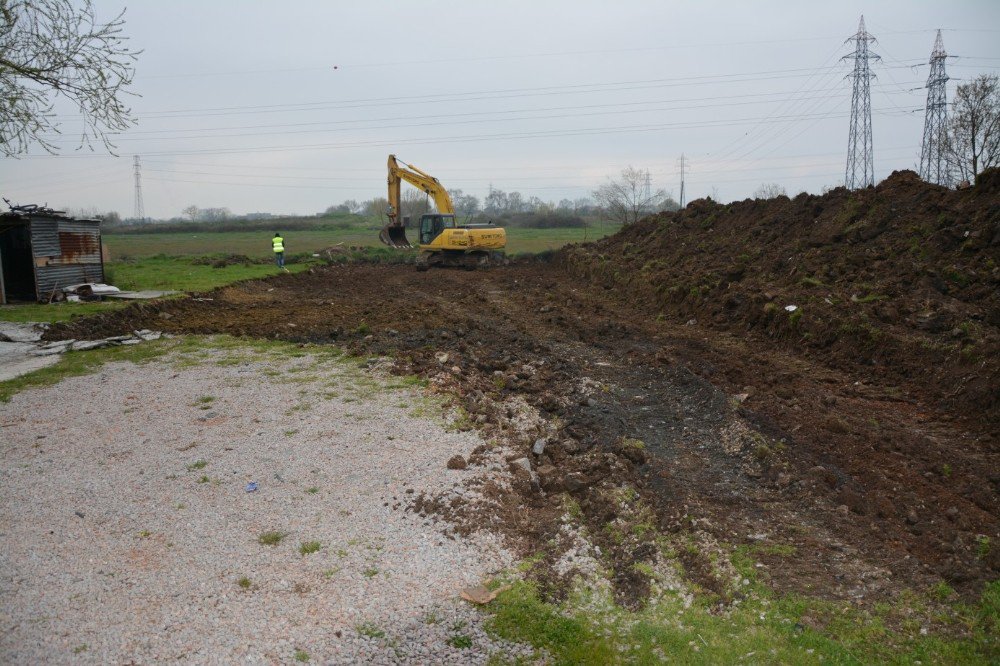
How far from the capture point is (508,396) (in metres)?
9.52

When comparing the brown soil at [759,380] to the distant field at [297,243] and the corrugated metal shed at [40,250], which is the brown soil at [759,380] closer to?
the corrugated metal shed at [40,250]

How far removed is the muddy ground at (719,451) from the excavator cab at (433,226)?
14598 mm

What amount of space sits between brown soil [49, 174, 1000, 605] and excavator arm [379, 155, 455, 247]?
1054cm

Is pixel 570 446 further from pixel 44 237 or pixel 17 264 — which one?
pixel 17 264

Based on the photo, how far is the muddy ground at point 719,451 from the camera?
16.8 ft

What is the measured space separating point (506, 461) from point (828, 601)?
3476 millimetres

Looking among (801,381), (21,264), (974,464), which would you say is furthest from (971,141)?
(21,264)

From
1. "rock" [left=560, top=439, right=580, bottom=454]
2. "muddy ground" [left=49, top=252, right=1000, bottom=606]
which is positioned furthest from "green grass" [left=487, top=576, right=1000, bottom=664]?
"rock" [left=560, top=439, right=580, bottom=454]

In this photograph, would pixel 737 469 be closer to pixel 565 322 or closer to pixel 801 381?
pixel 801 381

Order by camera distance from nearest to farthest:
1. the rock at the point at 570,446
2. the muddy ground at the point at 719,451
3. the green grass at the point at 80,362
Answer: the muddy ground at the point at 719,451
the rock at the point at 570,446
the green grass at the point at 80,362

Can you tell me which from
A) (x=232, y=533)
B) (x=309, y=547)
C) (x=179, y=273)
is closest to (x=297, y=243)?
(x=179, y=273)

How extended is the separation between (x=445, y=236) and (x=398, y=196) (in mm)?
5063

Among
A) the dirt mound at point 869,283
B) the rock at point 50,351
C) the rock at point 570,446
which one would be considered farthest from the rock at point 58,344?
the dirt mound at point 869,283

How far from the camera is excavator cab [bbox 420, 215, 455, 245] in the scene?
28.2 metres
